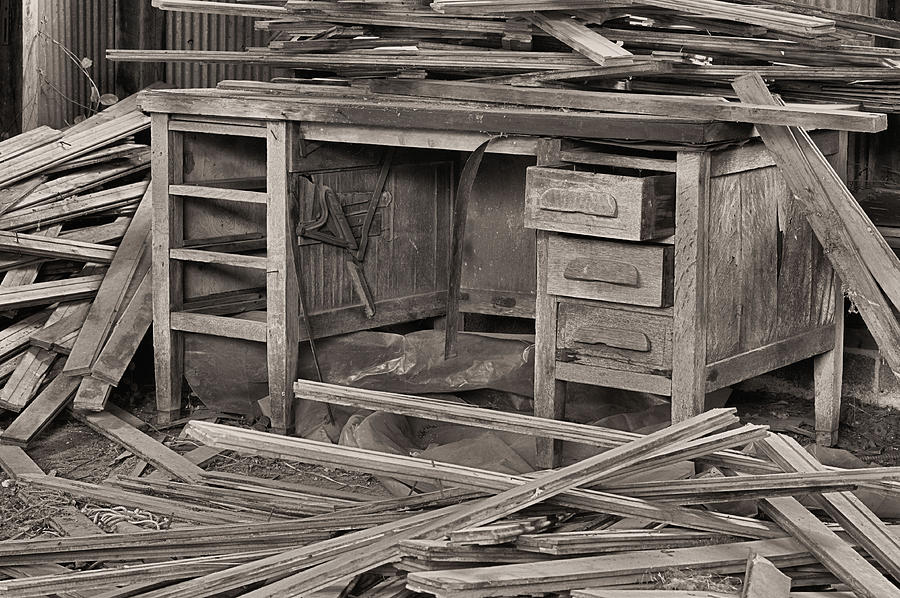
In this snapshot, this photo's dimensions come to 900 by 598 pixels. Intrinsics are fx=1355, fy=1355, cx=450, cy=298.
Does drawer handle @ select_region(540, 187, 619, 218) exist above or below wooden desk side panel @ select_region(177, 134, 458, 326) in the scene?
above

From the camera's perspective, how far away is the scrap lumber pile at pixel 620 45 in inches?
197

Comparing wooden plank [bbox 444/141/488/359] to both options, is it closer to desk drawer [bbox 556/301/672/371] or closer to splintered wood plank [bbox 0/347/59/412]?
desk drawer [bbox 556/301/672/371]

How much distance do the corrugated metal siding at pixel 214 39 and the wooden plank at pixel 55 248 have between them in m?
1.75

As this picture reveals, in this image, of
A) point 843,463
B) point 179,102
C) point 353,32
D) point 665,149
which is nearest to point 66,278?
point 179,102

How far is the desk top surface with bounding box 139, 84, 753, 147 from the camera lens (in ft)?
15.9

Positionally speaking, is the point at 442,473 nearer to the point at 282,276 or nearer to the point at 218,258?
the point at 282,276

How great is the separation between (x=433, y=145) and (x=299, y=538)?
6.27ft

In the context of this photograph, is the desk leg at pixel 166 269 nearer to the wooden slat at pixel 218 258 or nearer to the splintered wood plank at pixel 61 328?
the wooden slat at pixel 218 258

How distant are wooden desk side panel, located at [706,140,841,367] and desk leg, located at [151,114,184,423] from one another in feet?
8.63

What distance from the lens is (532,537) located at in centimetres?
388

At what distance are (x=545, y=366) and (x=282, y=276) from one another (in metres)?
1.37

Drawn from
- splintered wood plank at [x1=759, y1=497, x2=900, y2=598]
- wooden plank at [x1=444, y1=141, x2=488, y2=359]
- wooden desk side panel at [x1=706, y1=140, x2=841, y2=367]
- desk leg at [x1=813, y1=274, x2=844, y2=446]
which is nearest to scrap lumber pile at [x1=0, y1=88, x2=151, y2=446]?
wooden plank at [x1=444, y1=141, x2=488, y2=359]

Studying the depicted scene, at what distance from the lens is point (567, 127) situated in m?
5.03

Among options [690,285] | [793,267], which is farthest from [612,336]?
[793,267]
